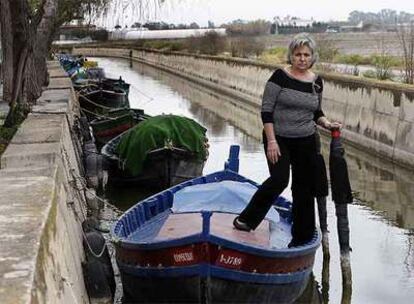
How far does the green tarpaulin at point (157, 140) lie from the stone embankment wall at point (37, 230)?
16.1ft

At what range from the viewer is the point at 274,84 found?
7.89 meters

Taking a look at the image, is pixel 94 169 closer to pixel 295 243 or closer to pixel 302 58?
pixel 295 243

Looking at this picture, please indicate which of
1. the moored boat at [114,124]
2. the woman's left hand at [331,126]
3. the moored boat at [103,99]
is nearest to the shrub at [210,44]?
the moored boat at [103,99]

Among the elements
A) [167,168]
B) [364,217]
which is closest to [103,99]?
[167,168]

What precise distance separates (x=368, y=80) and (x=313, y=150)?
1342 centimetres

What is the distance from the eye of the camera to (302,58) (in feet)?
25.8

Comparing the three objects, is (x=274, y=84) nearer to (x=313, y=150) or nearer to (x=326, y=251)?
(x=313, y=150)

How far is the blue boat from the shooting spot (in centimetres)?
768

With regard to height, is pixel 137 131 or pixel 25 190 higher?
pixel 25 190

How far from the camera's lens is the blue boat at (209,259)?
25.2 feet

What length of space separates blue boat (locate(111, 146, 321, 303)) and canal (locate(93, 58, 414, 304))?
1108 mm

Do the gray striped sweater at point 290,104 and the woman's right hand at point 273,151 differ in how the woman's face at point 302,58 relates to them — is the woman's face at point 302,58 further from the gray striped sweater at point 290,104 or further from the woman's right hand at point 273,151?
the woman's right hand at point 273,151

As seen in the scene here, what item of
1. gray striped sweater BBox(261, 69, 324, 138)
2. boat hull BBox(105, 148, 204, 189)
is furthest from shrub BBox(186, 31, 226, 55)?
gray striped sweater BBox(261, 69, 324, 138)

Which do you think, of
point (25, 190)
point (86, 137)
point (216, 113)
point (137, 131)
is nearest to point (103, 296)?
point (25, 190)
